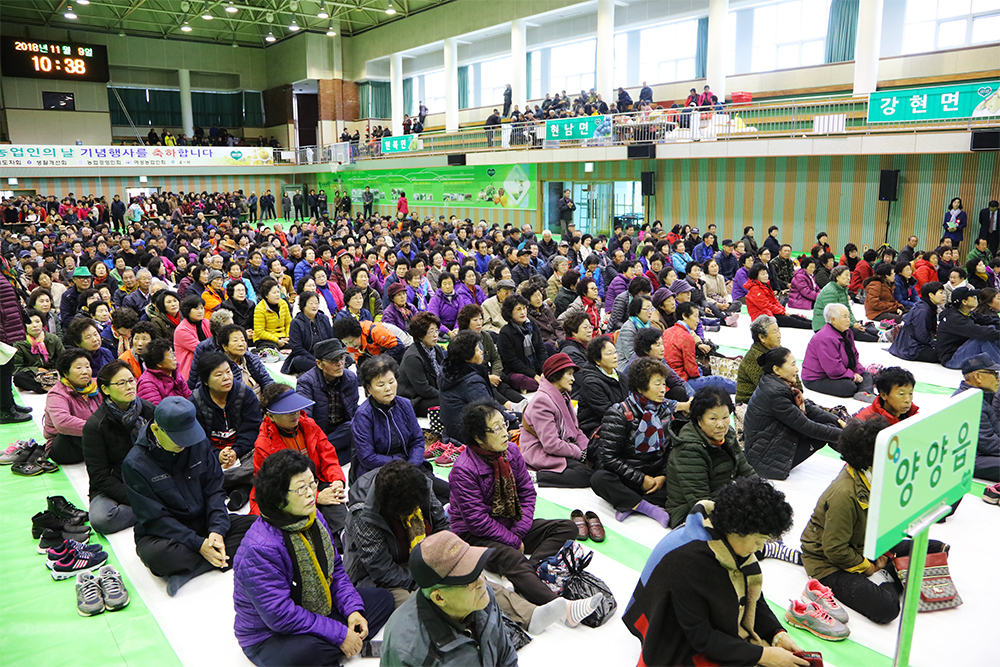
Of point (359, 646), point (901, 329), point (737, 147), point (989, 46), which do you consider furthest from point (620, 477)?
point (989, 46)

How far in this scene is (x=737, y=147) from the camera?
17.2 m

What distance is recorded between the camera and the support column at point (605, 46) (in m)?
23.1

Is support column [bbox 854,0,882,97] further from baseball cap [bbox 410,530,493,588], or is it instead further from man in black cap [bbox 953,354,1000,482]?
baseball cap [bbox 410,530,493,588]

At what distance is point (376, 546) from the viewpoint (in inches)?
136

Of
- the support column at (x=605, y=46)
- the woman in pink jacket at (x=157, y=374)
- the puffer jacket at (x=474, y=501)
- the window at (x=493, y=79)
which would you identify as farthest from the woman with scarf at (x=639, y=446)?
the window at (x=493, y=79)

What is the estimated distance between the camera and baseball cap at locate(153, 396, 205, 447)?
3.72m

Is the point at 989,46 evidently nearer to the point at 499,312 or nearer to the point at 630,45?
the point at 630,45

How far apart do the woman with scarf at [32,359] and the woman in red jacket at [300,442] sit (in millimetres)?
4579

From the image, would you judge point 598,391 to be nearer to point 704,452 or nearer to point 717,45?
point 704,452

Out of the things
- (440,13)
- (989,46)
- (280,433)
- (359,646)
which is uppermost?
(440,13)

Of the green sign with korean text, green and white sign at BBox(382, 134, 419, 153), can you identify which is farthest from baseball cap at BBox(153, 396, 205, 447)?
green and white sign at BBox(382, 134, 419, 153)

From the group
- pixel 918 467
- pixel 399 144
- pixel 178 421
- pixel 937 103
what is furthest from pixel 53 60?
→ pixel 918 467

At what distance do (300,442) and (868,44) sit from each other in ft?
61.6

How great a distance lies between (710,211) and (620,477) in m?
16.3
